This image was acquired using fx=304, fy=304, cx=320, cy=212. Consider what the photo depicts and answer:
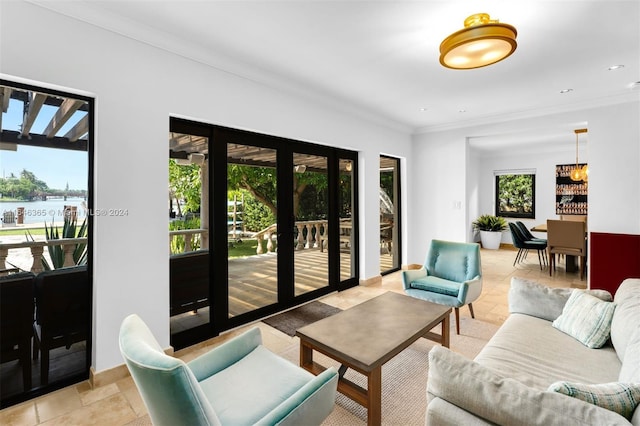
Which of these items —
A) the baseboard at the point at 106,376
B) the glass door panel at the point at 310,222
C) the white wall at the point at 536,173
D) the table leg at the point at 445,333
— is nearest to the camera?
the baseboard at the point at 106,376

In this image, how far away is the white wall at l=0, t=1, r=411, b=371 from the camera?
201 centimetres

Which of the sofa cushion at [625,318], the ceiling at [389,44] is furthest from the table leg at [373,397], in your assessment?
the ceiling at [389,44]

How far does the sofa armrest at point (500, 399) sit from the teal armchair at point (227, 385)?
503mm

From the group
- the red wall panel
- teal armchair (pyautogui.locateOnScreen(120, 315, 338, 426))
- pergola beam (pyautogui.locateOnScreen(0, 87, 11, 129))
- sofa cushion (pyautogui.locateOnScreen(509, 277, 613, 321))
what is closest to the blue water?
pergola beam (pyautogui.locateOnScreen(0, 87, 11, 129))

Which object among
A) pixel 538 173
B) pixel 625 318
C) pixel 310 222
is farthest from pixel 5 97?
pixel 538 173

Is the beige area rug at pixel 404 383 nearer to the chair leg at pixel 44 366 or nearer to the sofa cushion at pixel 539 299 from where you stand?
the sofa cushion at pixel 539 299

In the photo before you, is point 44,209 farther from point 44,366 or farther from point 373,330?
point 373,330

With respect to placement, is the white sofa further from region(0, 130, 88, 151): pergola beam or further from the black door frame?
region(0, 130, 88, 151): pergola beam

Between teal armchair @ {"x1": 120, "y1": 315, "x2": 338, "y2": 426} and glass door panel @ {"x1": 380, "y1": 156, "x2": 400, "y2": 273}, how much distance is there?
407cm

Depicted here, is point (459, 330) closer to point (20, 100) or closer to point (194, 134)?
point (194, 134)

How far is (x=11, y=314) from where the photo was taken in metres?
2.04

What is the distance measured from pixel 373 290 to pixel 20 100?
418 centimetres

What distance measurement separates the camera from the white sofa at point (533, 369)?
3.19ft

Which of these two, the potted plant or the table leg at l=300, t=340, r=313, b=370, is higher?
the potted plant
